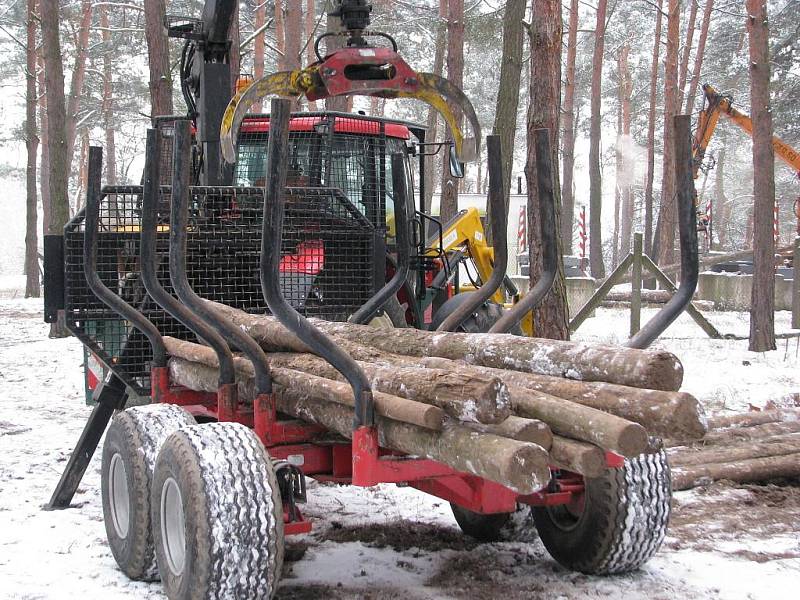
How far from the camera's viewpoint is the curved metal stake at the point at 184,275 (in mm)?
3866

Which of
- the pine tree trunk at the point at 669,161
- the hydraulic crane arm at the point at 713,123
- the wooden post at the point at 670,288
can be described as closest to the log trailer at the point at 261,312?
the wooden post at the point at 670,288

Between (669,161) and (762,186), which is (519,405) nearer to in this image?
(762,186)

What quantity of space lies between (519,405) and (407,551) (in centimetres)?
178

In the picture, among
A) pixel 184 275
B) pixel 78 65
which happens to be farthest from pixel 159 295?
pixel 78 65

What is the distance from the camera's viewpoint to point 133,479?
13.7 ft

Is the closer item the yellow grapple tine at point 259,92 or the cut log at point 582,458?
Answer: the cut log at point 582,458

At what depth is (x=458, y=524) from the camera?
16.7 feet

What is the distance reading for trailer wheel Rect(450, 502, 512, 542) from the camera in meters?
4.76

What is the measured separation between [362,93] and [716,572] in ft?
9.67

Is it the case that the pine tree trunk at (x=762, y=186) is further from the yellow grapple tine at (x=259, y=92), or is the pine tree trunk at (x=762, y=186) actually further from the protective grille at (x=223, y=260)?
the yellow grapple tine at (x=259, y=92)

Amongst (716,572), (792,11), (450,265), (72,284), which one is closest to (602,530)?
(716,572)

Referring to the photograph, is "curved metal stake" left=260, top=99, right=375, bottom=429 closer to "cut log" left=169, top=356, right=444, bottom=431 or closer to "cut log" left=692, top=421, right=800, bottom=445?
"cut log" left=169, top=356, right=444, bottom=431

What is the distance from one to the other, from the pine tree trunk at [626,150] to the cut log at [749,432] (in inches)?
1438

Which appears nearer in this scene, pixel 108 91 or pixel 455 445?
pixel 455 445
